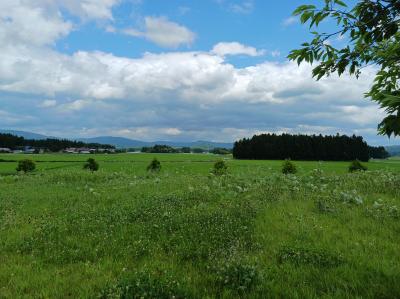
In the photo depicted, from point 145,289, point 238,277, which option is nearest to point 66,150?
point 238,277

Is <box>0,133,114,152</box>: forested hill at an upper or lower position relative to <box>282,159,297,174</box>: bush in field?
upper

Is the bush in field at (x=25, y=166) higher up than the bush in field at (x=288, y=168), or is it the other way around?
the bush in field at (x=288, y=168)

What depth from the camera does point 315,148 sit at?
382 ft

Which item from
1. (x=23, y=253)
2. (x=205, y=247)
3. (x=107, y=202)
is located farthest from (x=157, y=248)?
(x=107, y=202)

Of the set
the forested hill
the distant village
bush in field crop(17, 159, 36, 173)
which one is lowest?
bush in field crop(17, 159, 36, 173)

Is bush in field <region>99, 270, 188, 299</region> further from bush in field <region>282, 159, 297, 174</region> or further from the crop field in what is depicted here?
bush in field <region>282, 159, 297, 174</region>

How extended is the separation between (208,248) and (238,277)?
5.99 ft

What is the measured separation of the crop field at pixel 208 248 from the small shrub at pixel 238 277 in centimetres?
2

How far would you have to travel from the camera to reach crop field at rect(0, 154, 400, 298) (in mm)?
6551

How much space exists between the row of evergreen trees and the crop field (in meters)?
104

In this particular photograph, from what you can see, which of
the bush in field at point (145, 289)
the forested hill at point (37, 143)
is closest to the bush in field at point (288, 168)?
the bush in field at point (145, 289)

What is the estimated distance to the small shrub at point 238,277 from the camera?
21.5ft

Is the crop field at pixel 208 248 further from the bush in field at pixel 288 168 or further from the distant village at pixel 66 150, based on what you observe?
the distant village at pixel 66 150

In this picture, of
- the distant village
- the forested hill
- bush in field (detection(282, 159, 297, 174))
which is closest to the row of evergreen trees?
the distant village
